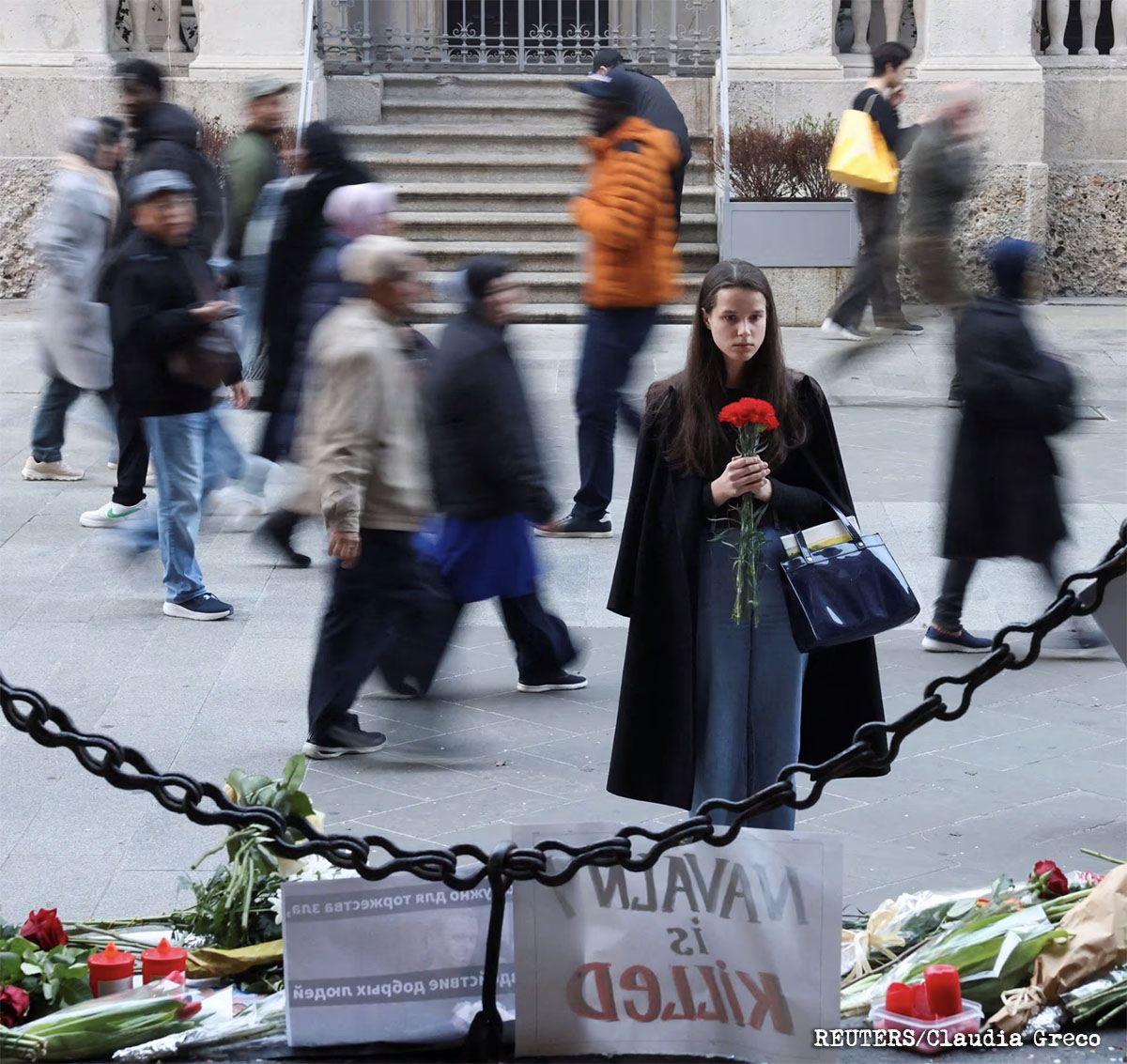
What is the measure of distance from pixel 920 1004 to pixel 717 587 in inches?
48.4

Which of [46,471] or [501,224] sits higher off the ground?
[501,224]

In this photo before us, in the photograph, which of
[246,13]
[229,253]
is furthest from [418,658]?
[246,13]

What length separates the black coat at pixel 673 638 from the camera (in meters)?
4.54

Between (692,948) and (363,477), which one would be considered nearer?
(692,948)

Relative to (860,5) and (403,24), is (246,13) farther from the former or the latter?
(860,5)

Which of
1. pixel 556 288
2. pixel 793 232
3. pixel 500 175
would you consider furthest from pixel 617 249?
pixel 500 175

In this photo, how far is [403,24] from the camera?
1694 centimetres

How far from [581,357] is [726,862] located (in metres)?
5.53

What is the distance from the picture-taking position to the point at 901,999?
3715 mm

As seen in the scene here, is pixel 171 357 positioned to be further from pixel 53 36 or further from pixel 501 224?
pixel 53 36

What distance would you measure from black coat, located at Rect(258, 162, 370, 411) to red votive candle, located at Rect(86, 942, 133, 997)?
5.39 meters

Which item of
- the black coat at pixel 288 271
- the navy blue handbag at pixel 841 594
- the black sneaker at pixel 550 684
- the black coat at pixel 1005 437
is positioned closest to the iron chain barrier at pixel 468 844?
the navy blue handbag at pixel 841 594

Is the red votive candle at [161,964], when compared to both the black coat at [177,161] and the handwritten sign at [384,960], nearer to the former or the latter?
the handwritten sign at [384,960]
